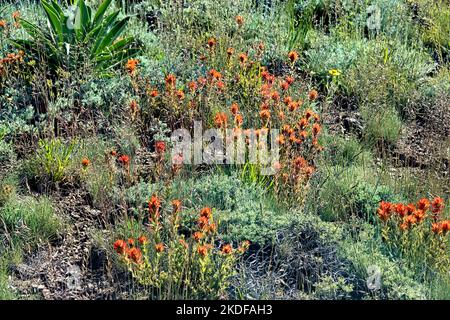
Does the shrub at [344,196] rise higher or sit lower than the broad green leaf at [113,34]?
lower

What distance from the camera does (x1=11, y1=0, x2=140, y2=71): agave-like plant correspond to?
511cm

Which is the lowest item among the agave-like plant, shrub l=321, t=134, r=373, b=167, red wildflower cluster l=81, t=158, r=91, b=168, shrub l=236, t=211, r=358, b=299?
shrub l=236, t=211, r=358, b=299

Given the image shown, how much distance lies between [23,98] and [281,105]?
187 centimetres

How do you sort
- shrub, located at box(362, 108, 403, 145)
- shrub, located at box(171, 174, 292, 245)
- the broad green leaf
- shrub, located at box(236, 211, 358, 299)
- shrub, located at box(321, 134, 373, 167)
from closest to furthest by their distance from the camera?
1. shrub, located at box(236, 211, 358, 299)
2. shrub, located at box(171, 174, 292, 245)
3. shrub, located at box(321, 134, 373, 167)
4. shrub, located at box(362, 108, 403, 145)
5. the broad green leaf

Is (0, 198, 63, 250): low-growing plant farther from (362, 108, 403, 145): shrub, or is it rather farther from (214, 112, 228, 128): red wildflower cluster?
(362, 108, 403, 145): shrub

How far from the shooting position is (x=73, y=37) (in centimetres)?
519

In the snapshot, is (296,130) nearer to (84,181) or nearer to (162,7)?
(84,181)

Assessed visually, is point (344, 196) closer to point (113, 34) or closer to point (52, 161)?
point (52, 161)

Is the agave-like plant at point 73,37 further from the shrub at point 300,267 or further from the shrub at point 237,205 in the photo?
the shrub at point 300,267

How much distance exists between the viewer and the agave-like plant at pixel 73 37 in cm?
511

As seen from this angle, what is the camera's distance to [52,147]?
14.6 ft

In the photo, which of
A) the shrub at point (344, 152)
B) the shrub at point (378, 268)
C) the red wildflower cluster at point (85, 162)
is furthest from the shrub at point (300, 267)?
the red wildflower cluster at point (85, 162)

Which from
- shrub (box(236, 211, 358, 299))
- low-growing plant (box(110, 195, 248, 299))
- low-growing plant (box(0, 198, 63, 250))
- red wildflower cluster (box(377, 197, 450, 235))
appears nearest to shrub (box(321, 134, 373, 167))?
shrub (box(236, 211, 358, 299))

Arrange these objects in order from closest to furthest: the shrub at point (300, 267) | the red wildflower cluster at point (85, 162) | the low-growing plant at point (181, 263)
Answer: the low-growing plant at point (181, 263), the shrub at point (300, 267), the red wildflower cluster at point (85, 162)
